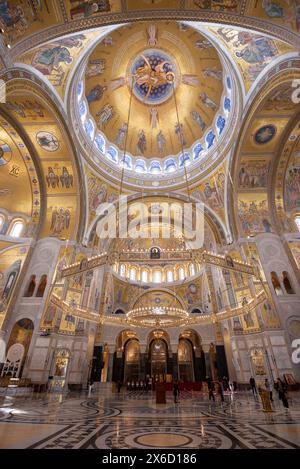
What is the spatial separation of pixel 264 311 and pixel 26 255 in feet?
46.3

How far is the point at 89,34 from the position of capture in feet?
36.9

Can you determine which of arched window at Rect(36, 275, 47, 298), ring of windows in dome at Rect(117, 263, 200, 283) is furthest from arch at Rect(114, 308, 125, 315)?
arched window at Rect(36, 275, 47, 298)

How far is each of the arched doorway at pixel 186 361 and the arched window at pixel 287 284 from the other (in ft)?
46.6

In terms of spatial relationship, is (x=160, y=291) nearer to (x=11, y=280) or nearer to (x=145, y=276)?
(x=145, y=276)

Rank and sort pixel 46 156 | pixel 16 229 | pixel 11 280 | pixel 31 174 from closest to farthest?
1. pixel 11 280
2. pixel 46 156
3. pixel 31 174
4. pixel 16 229

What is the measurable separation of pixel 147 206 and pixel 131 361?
15762 millimetres

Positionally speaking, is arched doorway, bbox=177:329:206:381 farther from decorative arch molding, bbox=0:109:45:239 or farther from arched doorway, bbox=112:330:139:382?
decorative arch molding, bbox=0:109:45:239

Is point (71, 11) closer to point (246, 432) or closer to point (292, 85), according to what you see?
point (292, 85)

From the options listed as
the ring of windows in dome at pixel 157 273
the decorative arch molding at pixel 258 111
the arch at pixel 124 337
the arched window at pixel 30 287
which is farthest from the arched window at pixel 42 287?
the decorative arch molding at pixel 258 111

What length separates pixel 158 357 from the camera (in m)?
23.8

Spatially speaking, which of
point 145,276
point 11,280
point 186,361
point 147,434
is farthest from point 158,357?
point 147,434
